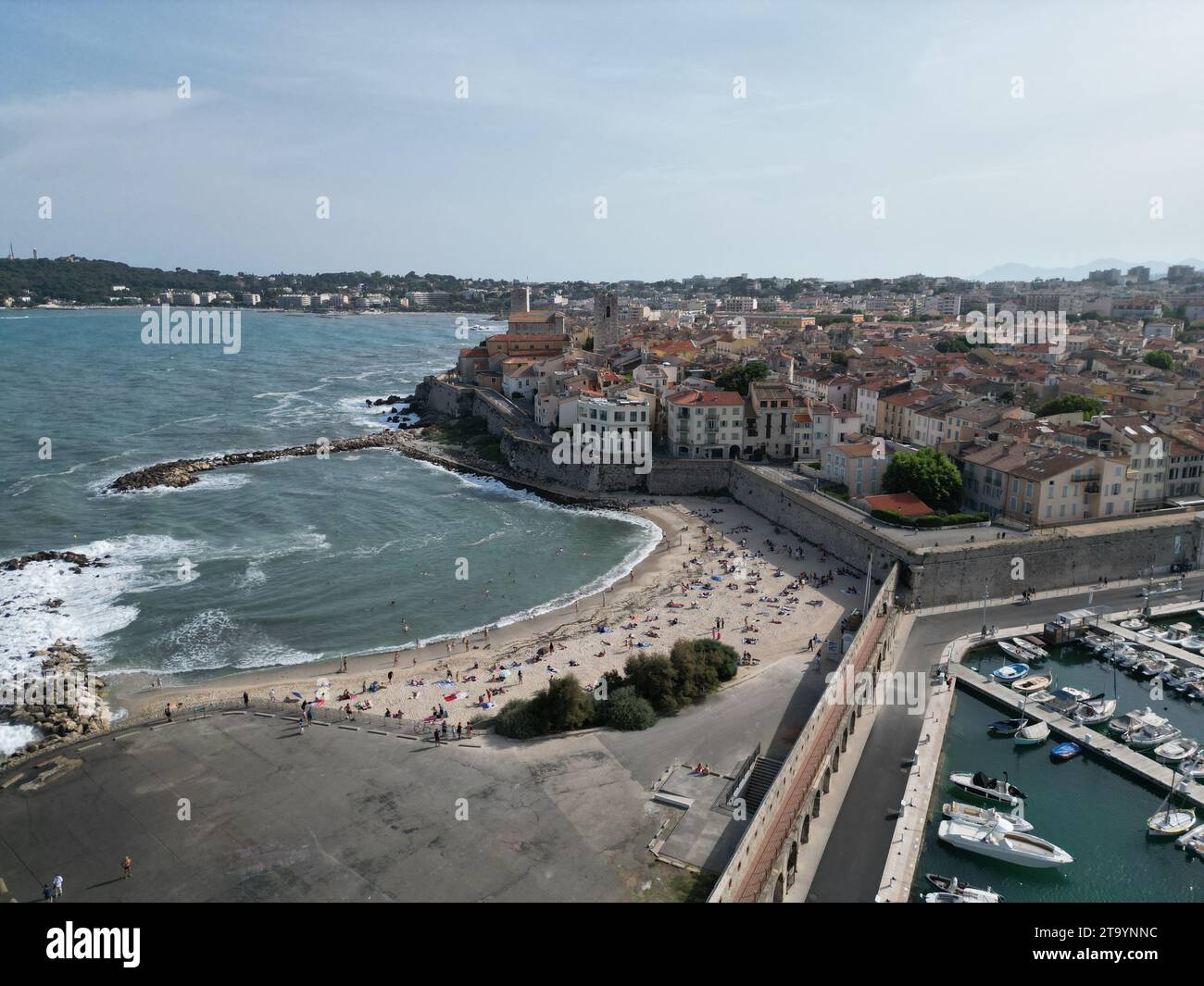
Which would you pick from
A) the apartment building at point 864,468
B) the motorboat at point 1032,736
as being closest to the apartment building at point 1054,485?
the apartment building at point 864,468

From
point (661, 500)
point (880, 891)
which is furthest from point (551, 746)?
point (661, 500)

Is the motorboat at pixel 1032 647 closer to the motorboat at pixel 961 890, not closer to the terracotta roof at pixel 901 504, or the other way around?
the terracotta roof at pixel 901 504

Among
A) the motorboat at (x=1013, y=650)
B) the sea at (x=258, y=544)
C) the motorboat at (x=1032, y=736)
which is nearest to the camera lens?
the motorboat at (x=1032, y=736)

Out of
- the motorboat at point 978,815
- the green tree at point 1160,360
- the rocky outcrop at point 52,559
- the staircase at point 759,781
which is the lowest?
the motorboat at point 978,815

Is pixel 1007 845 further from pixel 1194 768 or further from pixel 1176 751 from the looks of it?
pixel 1176 751

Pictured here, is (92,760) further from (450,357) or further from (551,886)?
(450,357)

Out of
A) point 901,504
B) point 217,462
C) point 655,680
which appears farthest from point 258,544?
point 901,504
